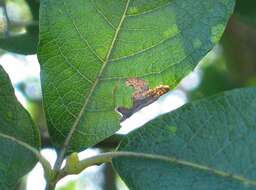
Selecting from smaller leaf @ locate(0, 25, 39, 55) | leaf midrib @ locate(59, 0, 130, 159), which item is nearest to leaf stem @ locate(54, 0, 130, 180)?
leaf midrib @ locate(59, 0, 130, 159)

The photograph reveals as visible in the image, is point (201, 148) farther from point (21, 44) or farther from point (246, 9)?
point (246, 9)

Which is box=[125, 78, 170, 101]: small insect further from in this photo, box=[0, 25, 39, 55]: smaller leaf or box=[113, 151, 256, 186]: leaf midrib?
box=[0, 25, 39, 55]: smaller leaf

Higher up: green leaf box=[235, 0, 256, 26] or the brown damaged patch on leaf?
the brown damaged patch on leaf

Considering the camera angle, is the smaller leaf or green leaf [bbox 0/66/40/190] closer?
green leaf [bbox 0/66/40/190]

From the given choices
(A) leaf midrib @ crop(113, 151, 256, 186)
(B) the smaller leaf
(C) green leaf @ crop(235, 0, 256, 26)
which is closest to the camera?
(A) leaf midrib @ crop(113, 151, 256, 186)

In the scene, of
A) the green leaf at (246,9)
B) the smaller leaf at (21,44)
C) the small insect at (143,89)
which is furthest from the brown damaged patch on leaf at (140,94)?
the green leaf at (246,9)

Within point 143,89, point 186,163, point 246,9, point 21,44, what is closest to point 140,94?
point 143,89
